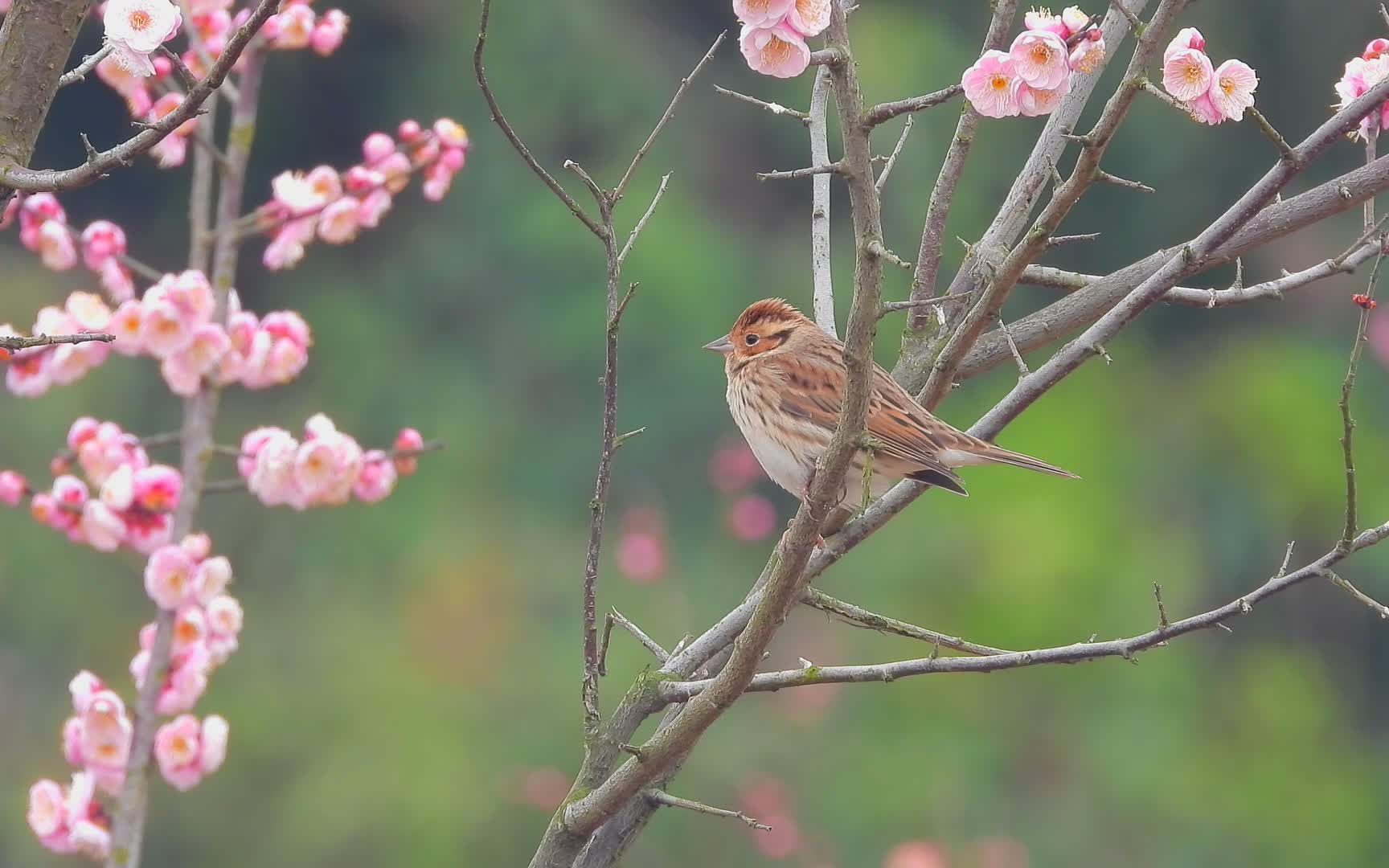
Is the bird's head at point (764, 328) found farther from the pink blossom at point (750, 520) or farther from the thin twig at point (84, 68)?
the pink blossom at point (750, 520)

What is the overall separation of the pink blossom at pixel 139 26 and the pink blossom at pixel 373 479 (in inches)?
55.3

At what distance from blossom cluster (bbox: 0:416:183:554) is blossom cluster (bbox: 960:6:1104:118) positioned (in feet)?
5.33

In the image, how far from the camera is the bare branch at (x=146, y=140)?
171 centimetres

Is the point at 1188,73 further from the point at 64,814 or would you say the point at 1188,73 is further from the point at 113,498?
the point at 64,814

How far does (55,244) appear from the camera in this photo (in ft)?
10.3

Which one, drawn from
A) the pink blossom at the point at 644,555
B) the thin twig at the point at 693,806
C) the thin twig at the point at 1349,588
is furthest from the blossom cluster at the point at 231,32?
the pink blossom at the point at 644,555

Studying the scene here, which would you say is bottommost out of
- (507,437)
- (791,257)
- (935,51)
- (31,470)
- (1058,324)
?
(1058,324)

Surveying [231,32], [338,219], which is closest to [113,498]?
[338,219]

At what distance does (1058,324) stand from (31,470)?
661cm

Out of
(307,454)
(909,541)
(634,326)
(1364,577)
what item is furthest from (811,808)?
(1364,577)

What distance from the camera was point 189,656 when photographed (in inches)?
121

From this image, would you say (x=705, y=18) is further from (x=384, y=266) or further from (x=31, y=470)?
(x=31, y=470)

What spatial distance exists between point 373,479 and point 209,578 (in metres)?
0.47

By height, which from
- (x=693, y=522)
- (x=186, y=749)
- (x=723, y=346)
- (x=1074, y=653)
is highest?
(x=693, y=522)
